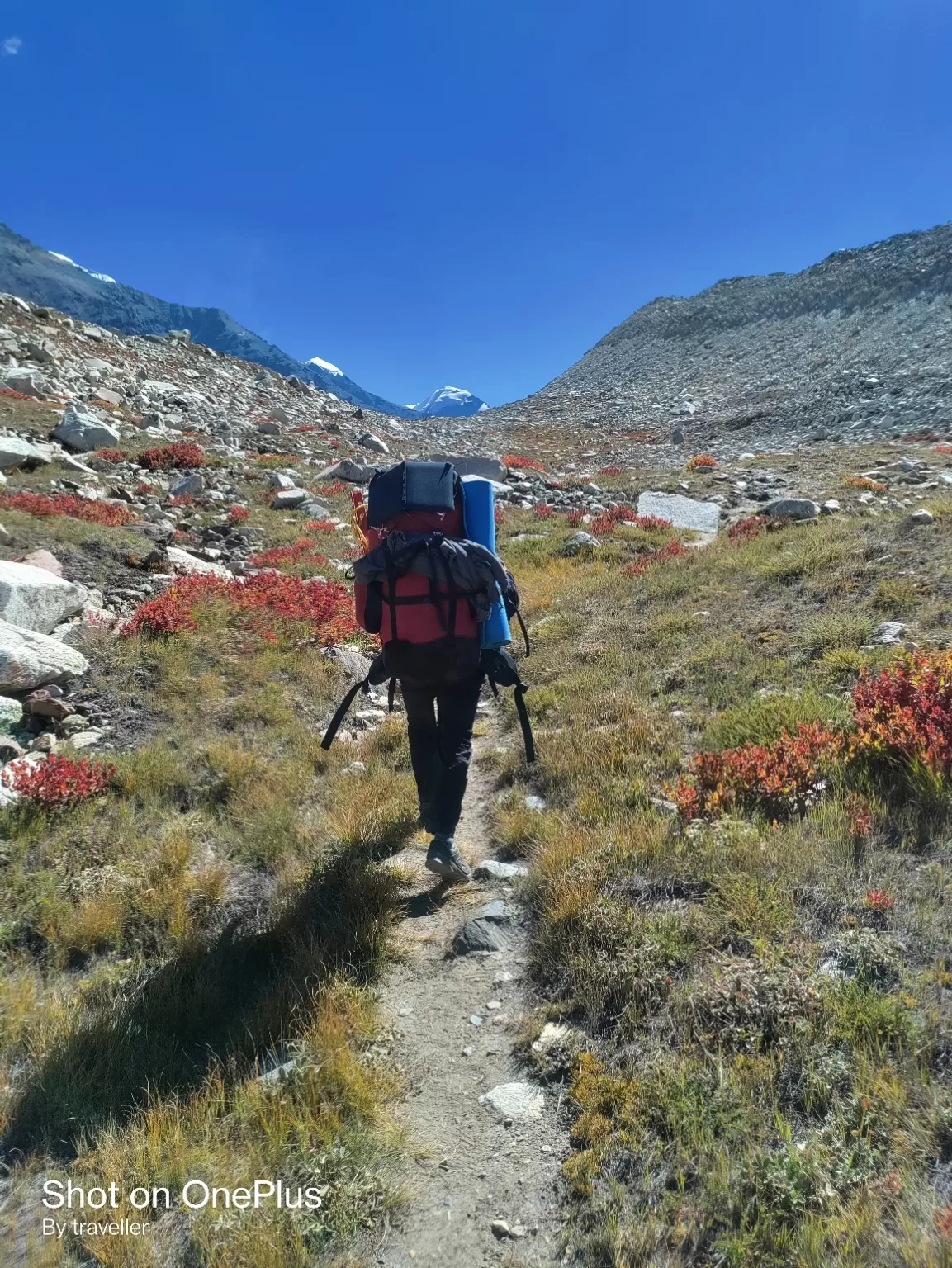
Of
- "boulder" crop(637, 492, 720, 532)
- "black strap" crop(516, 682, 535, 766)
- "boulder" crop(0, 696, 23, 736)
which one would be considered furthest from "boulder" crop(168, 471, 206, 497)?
"black strap" crop(516, 682, 535, 766)

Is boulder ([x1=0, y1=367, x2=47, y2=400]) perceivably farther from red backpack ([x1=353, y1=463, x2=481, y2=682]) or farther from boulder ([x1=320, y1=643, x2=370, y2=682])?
red backpack ([x1=353, y1=463, x2=481, y2=682])

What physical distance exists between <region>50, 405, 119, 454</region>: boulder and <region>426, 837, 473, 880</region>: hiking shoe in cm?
1783

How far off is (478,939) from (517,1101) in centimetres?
97

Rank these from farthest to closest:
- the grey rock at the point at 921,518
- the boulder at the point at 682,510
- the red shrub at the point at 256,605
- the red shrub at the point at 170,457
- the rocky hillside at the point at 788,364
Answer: the rocky hillside at the point at 788,364, the red shrub at the point at 170,457, the boulder at the point at 682,510, the grey rock at the point at 921,518, the red shrub at the point at 256,605

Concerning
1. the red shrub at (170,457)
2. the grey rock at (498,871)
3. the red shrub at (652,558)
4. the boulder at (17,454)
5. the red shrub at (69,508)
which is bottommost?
the grey rock at (498,871)

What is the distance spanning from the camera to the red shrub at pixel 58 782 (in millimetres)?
4633

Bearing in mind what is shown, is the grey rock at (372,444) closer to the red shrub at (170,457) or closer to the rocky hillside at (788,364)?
the red shrub at (170,457)

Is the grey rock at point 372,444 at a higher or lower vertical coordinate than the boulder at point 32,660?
higher

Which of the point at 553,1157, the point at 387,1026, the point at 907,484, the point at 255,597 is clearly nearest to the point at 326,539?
the point at 255,597

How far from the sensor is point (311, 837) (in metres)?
4.52

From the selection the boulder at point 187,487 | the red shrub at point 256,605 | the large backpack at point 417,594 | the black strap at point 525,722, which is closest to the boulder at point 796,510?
the red shrub at point 256,605

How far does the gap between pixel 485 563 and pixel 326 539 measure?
31.2ft

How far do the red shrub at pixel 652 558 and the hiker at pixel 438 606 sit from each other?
7264 millimetres

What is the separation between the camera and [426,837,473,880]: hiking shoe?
388 cm
